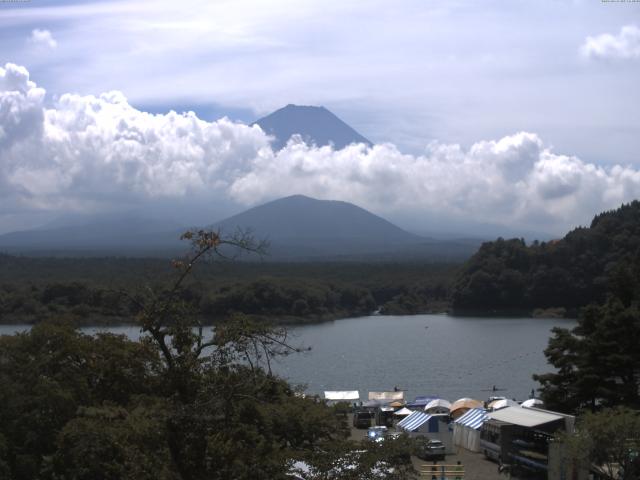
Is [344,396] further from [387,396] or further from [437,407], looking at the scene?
[437,407]

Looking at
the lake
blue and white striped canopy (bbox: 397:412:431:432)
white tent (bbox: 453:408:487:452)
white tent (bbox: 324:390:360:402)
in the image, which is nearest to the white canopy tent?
white tent (bbox: 453:408:487:452)

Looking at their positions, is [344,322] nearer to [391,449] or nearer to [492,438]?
[492,438]

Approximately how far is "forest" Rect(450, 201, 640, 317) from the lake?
15.9 ft

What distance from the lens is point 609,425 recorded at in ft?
34.6

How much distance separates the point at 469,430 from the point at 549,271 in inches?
1659

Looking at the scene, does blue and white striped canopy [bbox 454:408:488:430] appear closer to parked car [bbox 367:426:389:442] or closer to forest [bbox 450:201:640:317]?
parked car [bbox 367:426:389:442]

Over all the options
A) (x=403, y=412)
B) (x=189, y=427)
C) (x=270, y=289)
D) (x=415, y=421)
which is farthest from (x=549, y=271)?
(x=189, y=427)

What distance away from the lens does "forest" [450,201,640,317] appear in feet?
183

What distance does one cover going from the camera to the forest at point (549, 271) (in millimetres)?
55750

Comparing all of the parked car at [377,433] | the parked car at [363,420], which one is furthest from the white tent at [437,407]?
the parked car at [377,433]

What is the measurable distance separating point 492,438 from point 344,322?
37695 mm

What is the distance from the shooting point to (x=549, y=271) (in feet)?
186

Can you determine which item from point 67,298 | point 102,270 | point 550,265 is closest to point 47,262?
point 102,270

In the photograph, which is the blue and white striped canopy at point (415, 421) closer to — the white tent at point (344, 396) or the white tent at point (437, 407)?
the white tent at point (437, 407)
